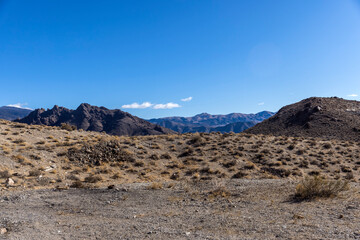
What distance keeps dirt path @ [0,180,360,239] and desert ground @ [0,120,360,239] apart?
0.04 metres

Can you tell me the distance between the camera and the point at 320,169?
2309 cm

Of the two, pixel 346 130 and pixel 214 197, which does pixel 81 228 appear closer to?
pixel 214 197

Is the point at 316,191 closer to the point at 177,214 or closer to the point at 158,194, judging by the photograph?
the point at 177,214

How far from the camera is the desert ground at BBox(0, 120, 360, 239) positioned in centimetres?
759

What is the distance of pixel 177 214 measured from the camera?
9.26 metres

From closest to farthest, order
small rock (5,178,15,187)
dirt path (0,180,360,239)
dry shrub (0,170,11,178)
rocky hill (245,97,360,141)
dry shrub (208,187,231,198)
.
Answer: dirt path (0,180,360,239)
dry shrub (208,187,231,198)
small rock (5,178,15,187)
dry shrub (0,170,11,178)
rocky hill (245,97,360,141)

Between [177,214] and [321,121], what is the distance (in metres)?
72.3

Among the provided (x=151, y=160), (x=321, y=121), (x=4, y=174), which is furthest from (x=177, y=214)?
(x=321, y=121)

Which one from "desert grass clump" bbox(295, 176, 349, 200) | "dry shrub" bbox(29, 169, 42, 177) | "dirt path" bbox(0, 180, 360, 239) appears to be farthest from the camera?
"dry shrub" bbox(29, 169, 42, 177)

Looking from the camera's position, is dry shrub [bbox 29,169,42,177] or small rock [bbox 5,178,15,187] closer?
small rock [bbox 5,178,15,187]

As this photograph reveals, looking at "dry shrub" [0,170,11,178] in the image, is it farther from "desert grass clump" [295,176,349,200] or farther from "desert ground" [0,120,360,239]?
"desert grass clump" [295,176,349,200]

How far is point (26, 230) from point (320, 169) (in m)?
25.8

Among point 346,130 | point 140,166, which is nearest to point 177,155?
point 140,166

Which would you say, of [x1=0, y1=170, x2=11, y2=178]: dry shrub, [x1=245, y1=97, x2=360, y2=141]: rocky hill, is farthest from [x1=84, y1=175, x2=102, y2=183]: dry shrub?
[x1=245, y1=97, x2=360, y2=141]: rocky hill
